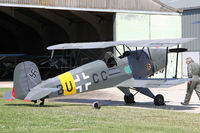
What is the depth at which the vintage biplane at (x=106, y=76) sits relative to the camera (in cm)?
1338

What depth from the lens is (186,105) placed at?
14961mm

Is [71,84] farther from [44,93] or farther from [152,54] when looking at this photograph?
[152,54]

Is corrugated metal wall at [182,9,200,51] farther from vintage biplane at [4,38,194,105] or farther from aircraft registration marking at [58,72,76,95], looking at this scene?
aircraft registration marking at [58,72,76,95]

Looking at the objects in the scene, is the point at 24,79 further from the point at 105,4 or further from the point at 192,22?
the point at 192,22

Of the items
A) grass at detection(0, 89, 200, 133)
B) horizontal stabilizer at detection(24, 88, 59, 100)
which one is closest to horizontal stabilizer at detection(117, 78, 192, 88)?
grass at detection(0, 89, 200, 133)

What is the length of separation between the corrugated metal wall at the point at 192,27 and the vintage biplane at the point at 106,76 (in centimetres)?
2225

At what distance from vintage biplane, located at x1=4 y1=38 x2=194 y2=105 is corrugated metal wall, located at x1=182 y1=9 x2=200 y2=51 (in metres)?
22.3

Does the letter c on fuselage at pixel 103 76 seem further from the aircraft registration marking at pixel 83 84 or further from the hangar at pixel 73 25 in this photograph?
the hangar at pixel 73 25

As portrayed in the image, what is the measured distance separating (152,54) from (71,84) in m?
3.76

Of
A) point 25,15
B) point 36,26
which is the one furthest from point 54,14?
point 36,26

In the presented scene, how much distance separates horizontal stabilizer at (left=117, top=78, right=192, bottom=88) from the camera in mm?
13554

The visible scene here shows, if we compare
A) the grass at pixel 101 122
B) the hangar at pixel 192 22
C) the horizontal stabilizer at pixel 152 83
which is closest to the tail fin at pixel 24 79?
the grass at pixel 101 122

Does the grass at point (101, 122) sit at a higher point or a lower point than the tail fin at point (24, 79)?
lower

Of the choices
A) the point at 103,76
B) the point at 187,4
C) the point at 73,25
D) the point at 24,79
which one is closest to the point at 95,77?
the point at 103,76
